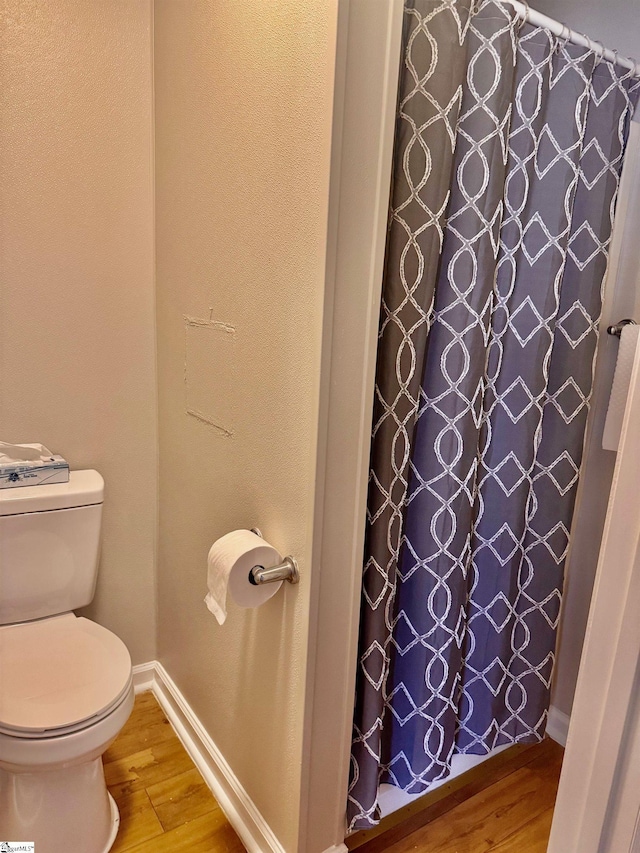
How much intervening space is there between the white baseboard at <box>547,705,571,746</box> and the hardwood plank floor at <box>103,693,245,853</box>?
1.05m

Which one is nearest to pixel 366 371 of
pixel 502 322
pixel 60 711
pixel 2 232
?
pixel 502 322

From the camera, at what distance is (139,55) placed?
66.8 inches

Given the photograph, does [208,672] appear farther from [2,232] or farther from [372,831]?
[2,232]

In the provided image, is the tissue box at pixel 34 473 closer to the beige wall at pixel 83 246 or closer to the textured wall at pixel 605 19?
the beige wall at pixel 83 246

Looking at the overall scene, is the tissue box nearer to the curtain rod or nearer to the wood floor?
the wood floor

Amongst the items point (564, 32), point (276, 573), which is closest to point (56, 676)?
point (276, 573)

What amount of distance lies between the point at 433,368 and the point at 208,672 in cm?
109

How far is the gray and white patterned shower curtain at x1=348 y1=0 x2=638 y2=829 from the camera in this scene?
1.18 m

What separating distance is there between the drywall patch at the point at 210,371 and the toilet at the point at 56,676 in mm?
416

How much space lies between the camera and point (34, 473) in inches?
63.4

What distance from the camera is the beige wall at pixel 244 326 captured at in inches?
44.1

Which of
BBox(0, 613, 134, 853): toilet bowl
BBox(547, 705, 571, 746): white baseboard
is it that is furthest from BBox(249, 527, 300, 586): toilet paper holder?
BBox(547, 705, 571, 746): white baseboard

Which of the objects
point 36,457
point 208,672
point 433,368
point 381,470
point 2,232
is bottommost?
point 208,672

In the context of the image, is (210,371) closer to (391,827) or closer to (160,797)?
(160,797)
